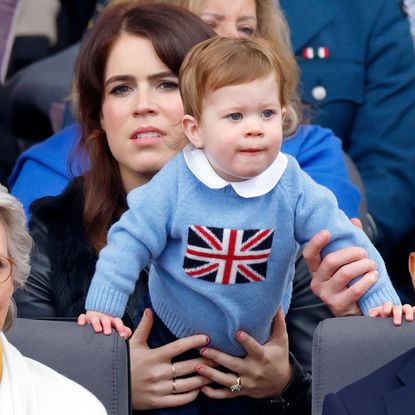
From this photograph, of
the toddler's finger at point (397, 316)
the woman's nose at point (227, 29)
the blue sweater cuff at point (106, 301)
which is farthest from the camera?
the woman's nose at point (227, 29)

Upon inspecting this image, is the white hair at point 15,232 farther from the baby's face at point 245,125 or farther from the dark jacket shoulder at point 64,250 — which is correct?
the dark jacket shoulder at point 64,250

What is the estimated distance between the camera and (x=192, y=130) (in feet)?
9.71

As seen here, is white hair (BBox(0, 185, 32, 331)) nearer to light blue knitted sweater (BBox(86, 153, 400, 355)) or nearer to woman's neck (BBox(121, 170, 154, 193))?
light blue knitted sweater (BBox(86, 153, 400, 355))

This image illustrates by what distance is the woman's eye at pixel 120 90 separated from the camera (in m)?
3.39

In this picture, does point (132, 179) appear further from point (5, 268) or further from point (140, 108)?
point (5, 268)

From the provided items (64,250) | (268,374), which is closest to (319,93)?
(64,250)

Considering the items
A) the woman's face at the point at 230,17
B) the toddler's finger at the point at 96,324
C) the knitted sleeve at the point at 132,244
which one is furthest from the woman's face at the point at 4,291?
the woman's face at the point at 230,17

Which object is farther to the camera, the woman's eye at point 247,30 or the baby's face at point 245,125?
the woman's eye at point 247,30

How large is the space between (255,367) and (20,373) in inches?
30.9

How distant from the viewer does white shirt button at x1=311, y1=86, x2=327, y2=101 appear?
448 centimetres

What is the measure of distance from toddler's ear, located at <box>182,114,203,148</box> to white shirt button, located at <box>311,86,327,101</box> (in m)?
1.57

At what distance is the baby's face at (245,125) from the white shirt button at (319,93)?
160 centimetres

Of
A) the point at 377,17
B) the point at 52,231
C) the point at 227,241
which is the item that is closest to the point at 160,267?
the point at 227,241

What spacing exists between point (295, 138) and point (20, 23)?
226 cm
